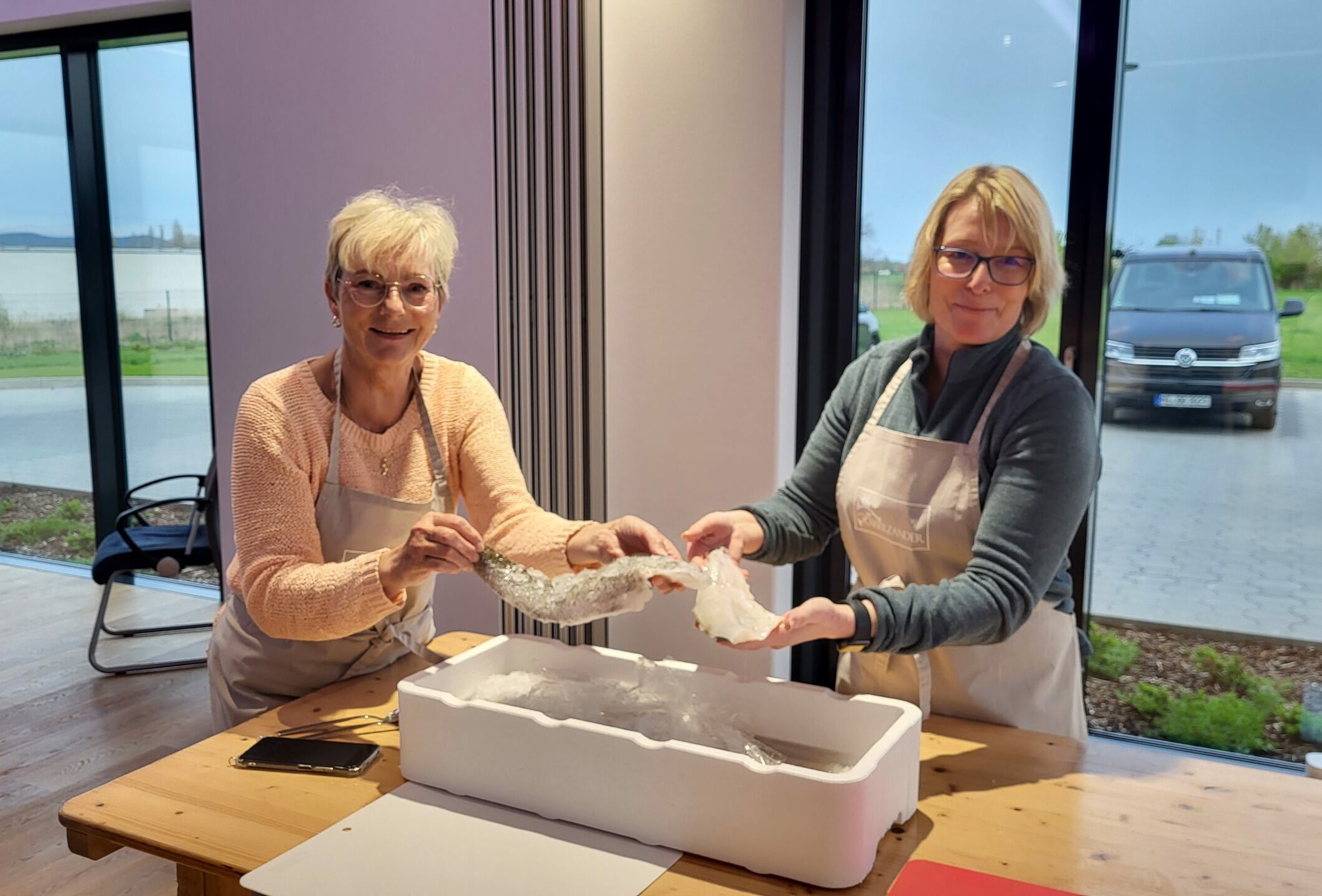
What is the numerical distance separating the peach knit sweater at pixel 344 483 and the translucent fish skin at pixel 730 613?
475 mm

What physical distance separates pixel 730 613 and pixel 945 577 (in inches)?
20.6

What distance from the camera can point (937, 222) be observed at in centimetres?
183

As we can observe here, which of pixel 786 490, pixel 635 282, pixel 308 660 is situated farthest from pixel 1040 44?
pixel 308 660

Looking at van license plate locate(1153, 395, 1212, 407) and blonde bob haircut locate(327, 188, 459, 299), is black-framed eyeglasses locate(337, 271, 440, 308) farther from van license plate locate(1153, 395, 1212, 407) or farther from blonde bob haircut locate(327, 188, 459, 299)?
van license plate locate(1153, 395, 1212, 407)

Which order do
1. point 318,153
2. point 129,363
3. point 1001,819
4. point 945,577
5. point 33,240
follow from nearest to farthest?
point 1001,819 → point 945,577 → point 318,153 → point 129,363 → point 33,240

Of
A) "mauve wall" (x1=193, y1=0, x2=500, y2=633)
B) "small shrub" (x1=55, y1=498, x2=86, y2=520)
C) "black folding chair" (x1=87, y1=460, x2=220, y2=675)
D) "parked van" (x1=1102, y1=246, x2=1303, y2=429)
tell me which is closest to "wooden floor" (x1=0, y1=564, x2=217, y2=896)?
"black folding chair" (x1=87, y1=460, x2=220, y2=675)

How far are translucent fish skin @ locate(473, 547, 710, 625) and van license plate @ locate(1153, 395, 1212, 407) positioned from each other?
2.01m

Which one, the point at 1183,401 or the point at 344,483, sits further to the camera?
the point at 1183,401

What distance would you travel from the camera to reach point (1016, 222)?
1735mm

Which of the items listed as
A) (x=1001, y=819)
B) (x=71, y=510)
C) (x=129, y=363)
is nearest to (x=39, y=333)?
(x=129, y=363)

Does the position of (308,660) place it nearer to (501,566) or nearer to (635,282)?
(501,566)

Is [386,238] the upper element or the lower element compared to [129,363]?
upper

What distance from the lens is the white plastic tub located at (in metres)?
1.20

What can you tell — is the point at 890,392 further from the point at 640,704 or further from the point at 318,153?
the point at 318,153
